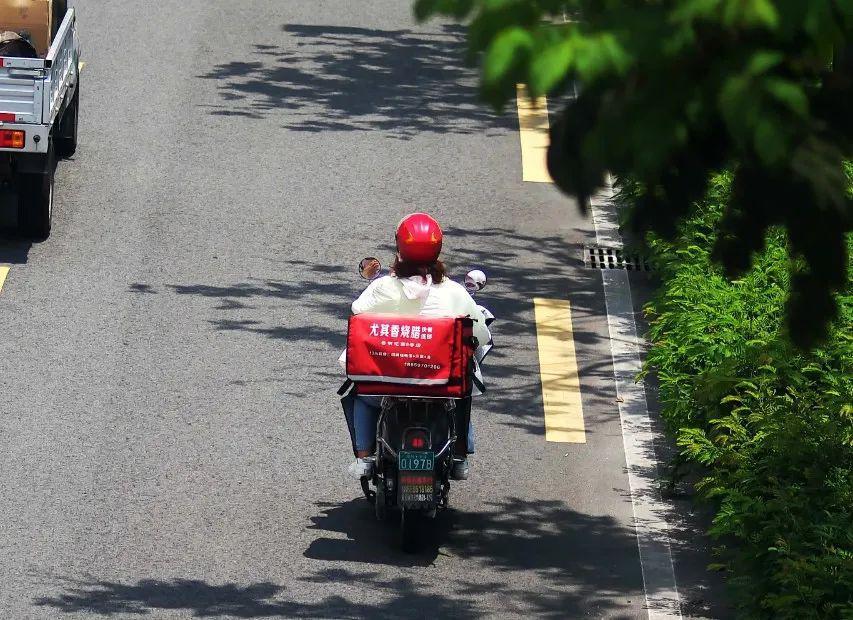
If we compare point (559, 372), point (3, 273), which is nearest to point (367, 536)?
point (559, 372)

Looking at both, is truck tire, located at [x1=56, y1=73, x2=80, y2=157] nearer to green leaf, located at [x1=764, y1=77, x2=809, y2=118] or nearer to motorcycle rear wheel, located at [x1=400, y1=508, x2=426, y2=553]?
motorcycle rear wheel, located at [x1=400, y1=508, x2=426, y2=553]

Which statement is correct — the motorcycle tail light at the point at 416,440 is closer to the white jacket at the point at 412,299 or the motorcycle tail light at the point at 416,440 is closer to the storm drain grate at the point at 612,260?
the white jacket at the point at 412,299

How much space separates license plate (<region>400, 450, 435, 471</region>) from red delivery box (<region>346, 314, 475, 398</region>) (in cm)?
32

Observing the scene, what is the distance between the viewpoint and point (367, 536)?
8.99m

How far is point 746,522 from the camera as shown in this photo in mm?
7629

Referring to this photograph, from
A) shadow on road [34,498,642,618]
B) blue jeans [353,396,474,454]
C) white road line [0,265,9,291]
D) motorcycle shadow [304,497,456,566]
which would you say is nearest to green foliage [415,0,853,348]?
shadow on road [34,498,642,618]

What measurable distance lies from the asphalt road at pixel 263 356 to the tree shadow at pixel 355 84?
5cm

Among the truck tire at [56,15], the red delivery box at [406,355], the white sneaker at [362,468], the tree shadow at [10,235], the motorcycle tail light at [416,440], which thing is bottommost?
the tree shadow at [10,235]

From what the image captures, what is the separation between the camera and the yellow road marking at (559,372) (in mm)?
10492

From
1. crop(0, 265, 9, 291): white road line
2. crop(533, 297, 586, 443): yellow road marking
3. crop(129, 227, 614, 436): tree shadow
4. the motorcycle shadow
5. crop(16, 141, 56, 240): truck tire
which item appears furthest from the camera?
crop(16, 141, 56, 240): truck tire

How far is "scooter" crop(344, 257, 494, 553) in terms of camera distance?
8406 millimetres

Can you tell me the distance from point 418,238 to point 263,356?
2.95m

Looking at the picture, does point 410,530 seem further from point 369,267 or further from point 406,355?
point 369,267

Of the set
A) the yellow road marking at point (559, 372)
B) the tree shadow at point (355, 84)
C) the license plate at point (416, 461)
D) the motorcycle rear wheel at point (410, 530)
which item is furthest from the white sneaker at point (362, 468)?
the tree shadow at point (355, 84)
